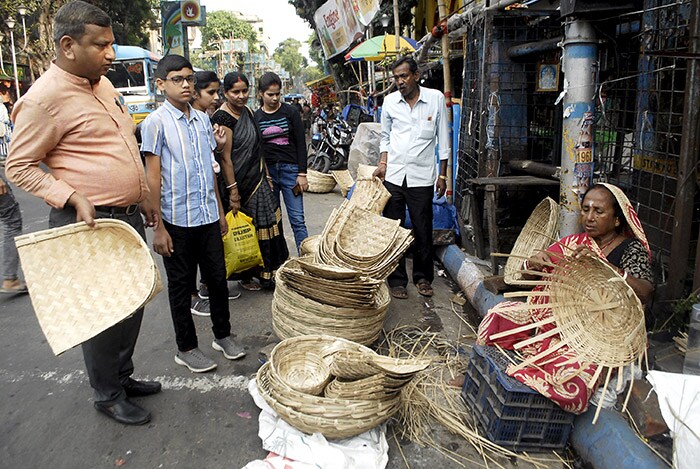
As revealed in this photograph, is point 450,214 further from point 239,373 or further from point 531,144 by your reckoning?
point 239,373

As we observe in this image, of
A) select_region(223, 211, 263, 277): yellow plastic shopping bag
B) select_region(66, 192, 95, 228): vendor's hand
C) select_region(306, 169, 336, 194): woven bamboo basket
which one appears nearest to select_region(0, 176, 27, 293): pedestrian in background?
select_region(223, 211, 263, 277): yellow plastic shopping bag

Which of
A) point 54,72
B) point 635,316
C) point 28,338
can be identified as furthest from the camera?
point 28,338

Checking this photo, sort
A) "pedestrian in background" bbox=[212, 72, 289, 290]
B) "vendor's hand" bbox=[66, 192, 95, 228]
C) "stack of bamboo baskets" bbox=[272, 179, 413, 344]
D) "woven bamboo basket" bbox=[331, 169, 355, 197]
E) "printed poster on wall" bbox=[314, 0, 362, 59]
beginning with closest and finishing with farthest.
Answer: "vendor's hand" bbox=[66, 192, 95, 228] < "stack of bamboo baskets" bbox=[272, 179, 413, 344] < "pedestrian in background" bbox=[212, 72, 289, 290] < "woven bamboo basket" bbox=[331, 169, 355, 197] < "printed poster on wall" bbox=[314, 0, 362, 59]

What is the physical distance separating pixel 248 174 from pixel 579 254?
8.84 feet

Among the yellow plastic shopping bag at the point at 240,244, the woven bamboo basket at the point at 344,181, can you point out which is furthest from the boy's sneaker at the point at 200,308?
the woven bamboo basket at the point at 344,181

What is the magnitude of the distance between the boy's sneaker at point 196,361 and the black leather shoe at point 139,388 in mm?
261

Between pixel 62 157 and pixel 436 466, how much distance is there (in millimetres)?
2244

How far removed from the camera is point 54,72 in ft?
7.67

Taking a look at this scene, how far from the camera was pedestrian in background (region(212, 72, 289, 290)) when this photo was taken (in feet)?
13.4

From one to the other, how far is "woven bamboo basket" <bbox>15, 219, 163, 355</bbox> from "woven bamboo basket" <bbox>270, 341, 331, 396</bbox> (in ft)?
2.50

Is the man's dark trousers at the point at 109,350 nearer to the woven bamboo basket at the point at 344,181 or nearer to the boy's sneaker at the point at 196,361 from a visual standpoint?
the boy's sneaker at the point at 196,361

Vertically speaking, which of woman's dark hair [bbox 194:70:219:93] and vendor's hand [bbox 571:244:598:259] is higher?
woman's dark hair [bbox 194:70:219:93]

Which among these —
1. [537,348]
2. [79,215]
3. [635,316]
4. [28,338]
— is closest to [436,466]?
[537,348]

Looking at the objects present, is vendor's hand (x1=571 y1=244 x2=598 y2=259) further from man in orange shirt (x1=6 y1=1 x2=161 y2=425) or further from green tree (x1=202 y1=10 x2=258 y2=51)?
green tree (x1=202 y1=10 x2=258 y2=51)
